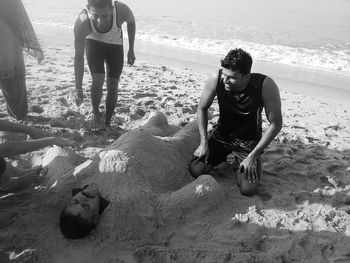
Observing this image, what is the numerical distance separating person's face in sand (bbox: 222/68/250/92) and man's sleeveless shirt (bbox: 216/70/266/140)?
68 mm

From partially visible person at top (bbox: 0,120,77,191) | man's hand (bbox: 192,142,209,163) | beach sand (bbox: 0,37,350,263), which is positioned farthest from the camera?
man's hand (bbox: 192,142,209,163)

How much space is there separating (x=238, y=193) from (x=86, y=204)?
1.33m

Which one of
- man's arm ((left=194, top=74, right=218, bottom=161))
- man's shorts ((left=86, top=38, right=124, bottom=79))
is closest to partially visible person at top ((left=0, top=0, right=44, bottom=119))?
man's shorts ((left=86, top=38, right=124, bottom=79))

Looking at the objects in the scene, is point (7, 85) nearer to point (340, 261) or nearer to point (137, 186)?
point (137, 186)

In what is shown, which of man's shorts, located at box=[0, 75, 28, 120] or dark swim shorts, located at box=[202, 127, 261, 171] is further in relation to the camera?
man's shorts, located at box=[0, 75, 28, 120]

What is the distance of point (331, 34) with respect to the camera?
38.0ft

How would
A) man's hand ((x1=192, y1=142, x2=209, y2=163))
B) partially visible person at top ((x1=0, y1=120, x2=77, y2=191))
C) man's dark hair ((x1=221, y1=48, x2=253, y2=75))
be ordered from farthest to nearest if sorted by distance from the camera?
1. man's hand ((x1=192, y1=142, x2=209, y2=163))
2. man's dark hair ((x1=221, y1=48, x2=253, y2=75))
3. partially visible person at top ((x1=0, y1=120, x2=77, y2=191))

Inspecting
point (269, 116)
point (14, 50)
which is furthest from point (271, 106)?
point (14, 50)

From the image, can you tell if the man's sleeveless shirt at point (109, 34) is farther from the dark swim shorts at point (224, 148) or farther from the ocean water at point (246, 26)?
the ocean water at point (246, 26)

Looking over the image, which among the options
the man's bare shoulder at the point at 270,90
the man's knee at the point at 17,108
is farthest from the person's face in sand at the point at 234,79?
the man's knee at the point at 17,108

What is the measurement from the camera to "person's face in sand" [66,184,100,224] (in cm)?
219

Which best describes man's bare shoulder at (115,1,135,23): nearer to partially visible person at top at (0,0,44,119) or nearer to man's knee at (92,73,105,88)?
man's knee at (92,73,105,88)

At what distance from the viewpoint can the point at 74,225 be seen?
2.20m

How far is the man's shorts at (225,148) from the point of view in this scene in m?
3.16
